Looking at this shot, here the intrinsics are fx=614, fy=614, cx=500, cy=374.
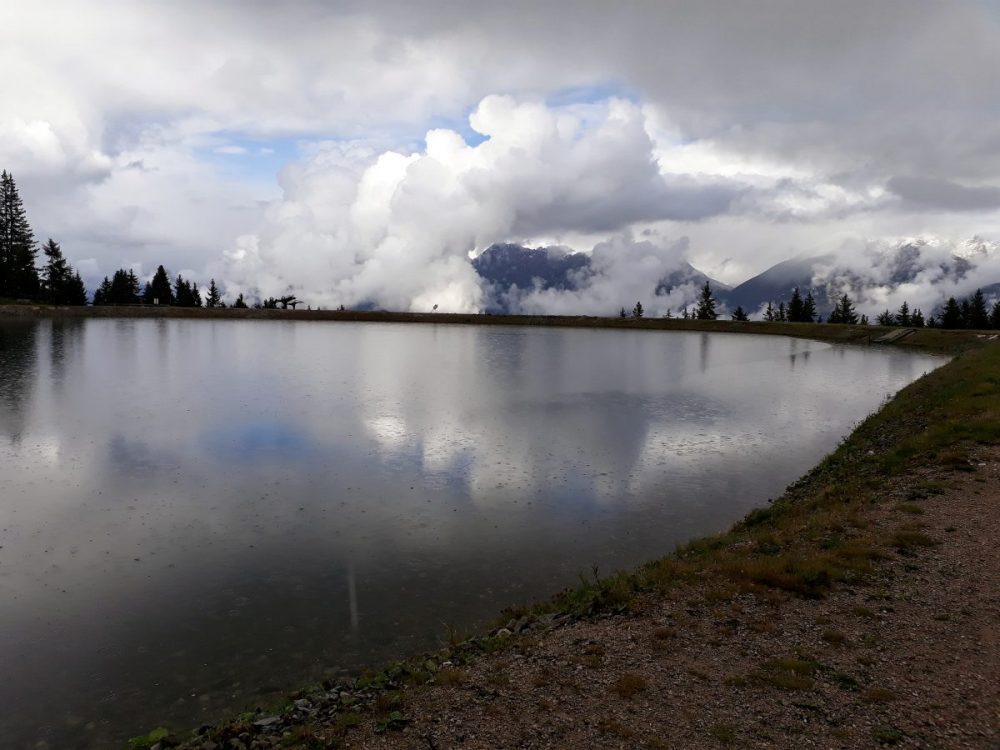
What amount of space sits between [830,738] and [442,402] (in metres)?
28.8

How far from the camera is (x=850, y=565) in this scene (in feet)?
38.0

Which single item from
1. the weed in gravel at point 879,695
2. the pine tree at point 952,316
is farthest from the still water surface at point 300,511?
the pine tree at point 952,316

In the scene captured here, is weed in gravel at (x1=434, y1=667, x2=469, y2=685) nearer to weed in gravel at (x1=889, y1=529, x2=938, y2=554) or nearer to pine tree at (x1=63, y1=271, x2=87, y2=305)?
weed in gravel at (x1=889, y1=529, x2=938, y2=554)

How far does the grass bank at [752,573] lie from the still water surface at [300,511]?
1.10 meters

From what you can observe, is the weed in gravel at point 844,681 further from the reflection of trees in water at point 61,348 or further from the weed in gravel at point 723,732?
the reflection of trees in water at point 61,348

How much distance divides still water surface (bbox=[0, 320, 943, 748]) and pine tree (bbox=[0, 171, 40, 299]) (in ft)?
334

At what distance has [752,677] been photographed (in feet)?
27.2

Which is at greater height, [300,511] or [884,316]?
[884,316]

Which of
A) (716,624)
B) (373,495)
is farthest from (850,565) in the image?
(373,495)

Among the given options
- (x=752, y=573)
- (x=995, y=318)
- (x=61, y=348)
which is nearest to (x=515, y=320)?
(x=995, y=318)

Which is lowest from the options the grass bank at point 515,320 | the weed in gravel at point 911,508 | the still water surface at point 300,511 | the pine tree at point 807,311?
the still water surface at point 300,511

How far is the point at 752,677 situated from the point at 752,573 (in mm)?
3508

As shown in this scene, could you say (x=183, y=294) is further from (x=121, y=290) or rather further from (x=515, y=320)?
(x=515, y=320)

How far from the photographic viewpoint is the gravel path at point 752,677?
285 inches
